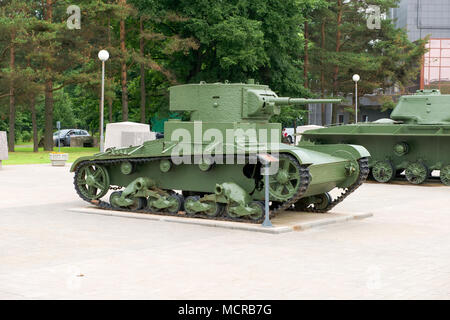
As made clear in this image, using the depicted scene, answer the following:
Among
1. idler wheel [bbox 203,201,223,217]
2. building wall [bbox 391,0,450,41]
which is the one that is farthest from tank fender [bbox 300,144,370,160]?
building wall [bbox 391,0,450,41]

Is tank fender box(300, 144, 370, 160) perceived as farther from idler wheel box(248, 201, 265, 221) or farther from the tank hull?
the tank hull

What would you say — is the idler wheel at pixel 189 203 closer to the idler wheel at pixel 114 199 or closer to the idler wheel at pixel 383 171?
the idler wheel at pixel 114 199

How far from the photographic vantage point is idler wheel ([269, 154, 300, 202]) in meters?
13.1

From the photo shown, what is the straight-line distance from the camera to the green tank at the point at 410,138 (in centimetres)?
2352

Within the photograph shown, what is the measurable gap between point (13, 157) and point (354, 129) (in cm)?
2000

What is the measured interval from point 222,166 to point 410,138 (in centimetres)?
1142

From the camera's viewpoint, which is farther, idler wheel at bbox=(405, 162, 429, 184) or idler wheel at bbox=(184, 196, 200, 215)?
idler wheel at bbox=(405, 162, 429, 184)

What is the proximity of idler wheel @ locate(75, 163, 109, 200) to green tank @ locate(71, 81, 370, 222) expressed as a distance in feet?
0.07

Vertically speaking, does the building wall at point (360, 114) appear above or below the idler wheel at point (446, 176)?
above

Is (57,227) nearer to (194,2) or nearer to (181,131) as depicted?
(181,131)

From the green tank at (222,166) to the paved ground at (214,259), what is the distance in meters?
0.85
